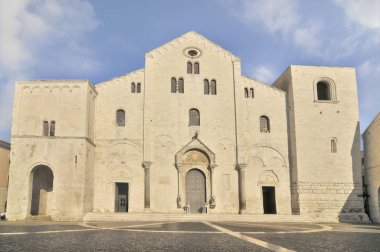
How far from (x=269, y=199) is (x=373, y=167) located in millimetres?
8046

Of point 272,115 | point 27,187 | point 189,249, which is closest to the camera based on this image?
point 189,249

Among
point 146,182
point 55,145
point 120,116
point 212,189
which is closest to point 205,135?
point 212,189

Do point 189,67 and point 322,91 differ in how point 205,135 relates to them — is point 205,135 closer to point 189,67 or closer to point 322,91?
point 189,67

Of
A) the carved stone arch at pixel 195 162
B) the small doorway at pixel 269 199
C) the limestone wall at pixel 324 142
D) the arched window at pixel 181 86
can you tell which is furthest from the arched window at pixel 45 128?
the limestone wall at pixel 324 142

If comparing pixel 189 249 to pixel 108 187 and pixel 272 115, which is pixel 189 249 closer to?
pixel 108 187

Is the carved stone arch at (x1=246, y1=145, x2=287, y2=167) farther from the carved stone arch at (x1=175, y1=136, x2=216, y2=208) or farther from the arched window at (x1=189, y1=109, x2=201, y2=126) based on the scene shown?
the arched window at (x1=189, y1=109, x2=201, y2=126)

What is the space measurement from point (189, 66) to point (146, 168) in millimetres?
8884

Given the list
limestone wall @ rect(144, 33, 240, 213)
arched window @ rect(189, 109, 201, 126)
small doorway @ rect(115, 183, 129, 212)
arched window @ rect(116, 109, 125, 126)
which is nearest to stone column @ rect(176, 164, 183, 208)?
limestone wall @ rect(144, 33, 240, 213)

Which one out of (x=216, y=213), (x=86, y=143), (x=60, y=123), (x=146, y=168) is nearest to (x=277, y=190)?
(x=216, y=213)

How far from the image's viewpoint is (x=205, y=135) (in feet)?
102

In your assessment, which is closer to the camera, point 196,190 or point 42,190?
point 42,190

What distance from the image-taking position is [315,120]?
3109 cm

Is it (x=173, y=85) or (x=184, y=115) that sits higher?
(x=173, y=85)

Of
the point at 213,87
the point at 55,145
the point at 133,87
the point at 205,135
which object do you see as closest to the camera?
the point at 55,145
